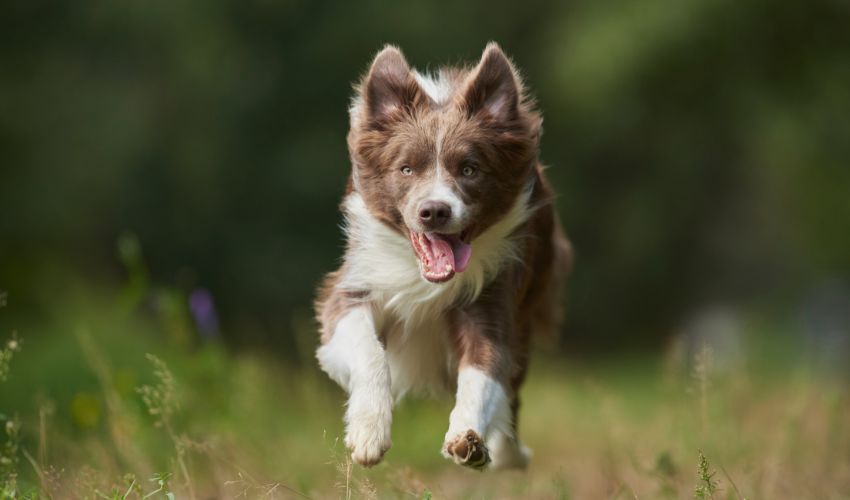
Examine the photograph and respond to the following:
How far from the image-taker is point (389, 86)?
5953 millimetres

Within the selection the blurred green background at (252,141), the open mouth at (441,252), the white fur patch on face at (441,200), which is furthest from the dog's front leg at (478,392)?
the blurred green background at (252,141)

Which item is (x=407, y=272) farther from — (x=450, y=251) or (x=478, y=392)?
(x=478, y=392)

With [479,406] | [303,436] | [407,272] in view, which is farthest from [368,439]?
[303,436]

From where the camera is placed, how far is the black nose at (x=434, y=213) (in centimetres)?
542

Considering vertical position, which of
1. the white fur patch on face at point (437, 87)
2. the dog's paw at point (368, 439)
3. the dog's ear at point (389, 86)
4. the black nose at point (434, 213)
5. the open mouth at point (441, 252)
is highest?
the dog's ear at point (389, 86)

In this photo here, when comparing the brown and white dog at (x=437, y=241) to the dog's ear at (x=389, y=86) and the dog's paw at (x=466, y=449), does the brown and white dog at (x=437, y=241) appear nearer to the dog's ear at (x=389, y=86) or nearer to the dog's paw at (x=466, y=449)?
the dog's ear at (x=389, y=86)

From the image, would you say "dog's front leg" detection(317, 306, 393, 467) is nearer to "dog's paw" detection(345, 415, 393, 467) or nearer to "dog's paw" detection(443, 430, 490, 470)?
"dog's paw" detection(345, 415, 393, 467)

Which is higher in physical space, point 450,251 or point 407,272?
point 450,251

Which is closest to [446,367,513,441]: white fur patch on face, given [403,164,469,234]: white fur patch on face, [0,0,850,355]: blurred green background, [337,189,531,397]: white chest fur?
[337,189,531,397]: white chest fur

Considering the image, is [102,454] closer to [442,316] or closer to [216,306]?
[442,316]

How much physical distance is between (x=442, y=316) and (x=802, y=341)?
13274mm

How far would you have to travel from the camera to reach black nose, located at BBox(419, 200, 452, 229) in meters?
5.42

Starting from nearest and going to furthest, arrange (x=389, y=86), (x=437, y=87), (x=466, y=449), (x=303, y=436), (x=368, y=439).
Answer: (x=466, y=449), (x=368, y=439), (x=389, y=86), (x=437, y=87), (x=303, y=436)

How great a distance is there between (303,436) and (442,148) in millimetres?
4044
